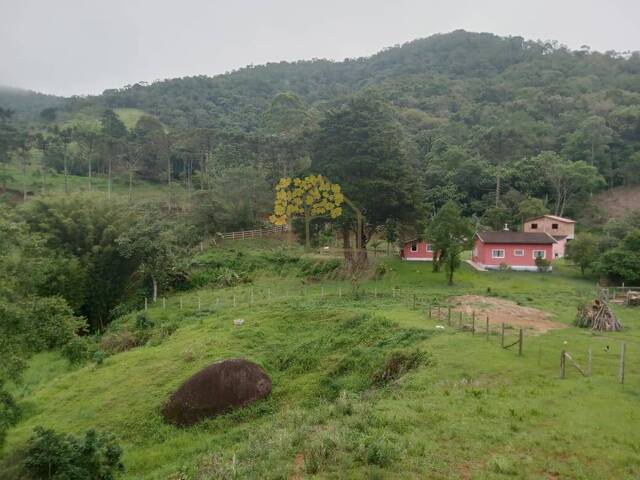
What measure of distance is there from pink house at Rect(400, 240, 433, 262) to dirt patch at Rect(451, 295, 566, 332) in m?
13.3

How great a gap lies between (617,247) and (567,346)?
21.5 m

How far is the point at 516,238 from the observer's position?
128ft

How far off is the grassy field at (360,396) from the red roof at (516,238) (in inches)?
365

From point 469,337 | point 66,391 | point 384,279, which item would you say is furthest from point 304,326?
point 384,279

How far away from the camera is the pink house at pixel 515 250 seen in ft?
127

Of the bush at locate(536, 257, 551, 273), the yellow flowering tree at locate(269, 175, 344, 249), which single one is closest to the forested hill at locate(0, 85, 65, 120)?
Result: the yellow flowering tree at locate(269, 175, 344, 249)

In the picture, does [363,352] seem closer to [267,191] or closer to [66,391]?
[66,391]

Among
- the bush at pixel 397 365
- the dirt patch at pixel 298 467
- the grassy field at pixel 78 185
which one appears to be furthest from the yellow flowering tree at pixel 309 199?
the grassy field at pixel 78 185

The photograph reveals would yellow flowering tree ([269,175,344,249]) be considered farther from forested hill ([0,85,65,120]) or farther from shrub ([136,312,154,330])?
forested hill ([0,85,65,120])

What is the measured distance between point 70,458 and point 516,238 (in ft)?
116

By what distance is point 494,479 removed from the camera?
320 inches

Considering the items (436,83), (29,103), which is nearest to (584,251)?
(436,83)

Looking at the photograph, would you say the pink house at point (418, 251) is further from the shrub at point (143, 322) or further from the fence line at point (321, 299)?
the shrub at point (143, 322)

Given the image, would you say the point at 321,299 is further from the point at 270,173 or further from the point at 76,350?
the point at 270,173
